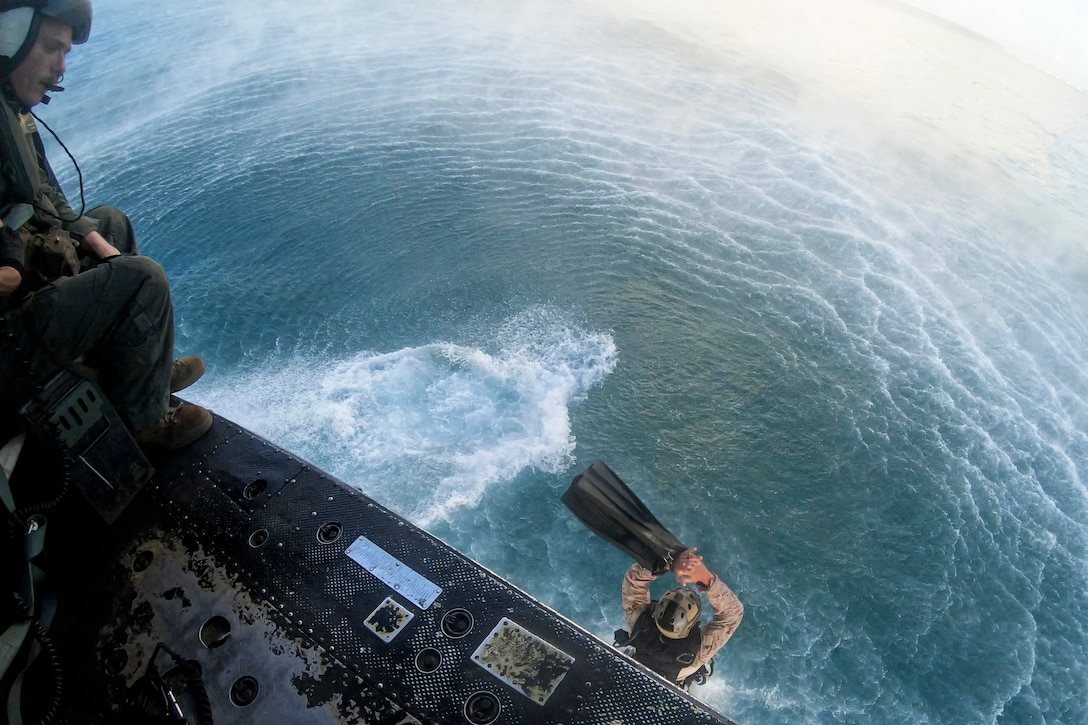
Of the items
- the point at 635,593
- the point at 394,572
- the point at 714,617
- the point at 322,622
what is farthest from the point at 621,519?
the point at 322,622

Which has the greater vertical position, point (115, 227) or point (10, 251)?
point (10, 251)

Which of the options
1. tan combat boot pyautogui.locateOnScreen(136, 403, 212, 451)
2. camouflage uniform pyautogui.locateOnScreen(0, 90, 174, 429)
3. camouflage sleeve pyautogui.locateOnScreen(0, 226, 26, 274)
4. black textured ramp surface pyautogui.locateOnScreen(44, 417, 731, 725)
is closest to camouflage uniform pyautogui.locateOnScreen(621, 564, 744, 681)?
black textured ramp surface pyautogui.locateOnScreen(44, 417, 731, 725)

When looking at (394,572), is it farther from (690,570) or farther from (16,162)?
(16,162)

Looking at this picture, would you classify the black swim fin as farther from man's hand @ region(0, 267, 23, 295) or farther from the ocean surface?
man's hand @ region(0, 267, 23, 295)

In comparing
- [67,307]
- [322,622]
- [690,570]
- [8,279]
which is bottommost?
[690,570]

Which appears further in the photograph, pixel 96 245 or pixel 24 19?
pixel 96 245

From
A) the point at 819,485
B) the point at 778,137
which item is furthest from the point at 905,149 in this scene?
the point at 819,485
